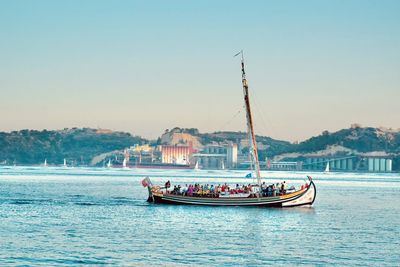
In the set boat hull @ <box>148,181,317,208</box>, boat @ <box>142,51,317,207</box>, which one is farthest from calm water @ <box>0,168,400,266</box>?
boat @ <box>142,51,317,207</box>

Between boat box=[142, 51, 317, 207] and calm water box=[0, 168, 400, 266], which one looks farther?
boat box=[142, 51, 317, 207]

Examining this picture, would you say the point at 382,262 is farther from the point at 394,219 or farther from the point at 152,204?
the point at 152,204

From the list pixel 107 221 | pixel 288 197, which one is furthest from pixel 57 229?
pixel 288 197

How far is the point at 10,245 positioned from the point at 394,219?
37.1m

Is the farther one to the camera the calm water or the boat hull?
the boat hull

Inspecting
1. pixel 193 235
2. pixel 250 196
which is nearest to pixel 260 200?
pixel 250 196

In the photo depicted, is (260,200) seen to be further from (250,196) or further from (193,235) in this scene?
(193,235)

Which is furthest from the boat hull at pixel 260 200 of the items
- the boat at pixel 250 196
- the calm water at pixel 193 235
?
the calm water at pixel 193 235

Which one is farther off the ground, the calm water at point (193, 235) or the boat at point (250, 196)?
the boat at point (250, 196)

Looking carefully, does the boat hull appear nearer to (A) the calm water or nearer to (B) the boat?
(B) the boat

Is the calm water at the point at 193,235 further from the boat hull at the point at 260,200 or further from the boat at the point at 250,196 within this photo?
the boat at the point at 250,196

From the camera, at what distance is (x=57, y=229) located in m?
57.0

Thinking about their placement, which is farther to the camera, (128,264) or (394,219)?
(394,219)

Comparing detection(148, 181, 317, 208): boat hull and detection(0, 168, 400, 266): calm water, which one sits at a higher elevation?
detection(148, 181, 317, 208): boat hull
